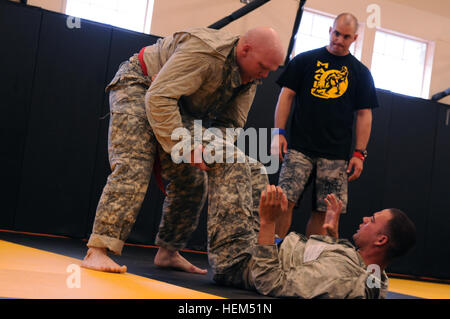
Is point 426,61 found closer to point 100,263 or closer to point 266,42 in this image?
point 266,42

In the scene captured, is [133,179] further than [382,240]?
Yes

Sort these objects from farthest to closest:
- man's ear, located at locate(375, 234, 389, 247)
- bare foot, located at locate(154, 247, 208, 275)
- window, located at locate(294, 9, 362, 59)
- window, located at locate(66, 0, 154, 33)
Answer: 1. window, located at locate(294, 9, 362, 59)
2. window, located at locate(66, 0, 154, 33)
3. bare foot, located at locate(154, 247, 208, 275)
4. man's ear, located at locate(375, 234, 389, 247)

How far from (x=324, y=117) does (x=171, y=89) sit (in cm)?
135

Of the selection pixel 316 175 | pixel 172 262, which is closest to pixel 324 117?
pixel 316 175

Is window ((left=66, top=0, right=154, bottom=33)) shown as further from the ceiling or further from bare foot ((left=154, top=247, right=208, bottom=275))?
the ceiling

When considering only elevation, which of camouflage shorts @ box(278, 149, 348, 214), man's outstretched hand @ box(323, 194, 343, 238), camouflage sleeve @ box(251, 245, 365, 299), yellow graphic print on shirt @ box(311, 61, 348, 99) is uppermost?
yellow graphic print on shirt @ box(311, 61, 348, 99)

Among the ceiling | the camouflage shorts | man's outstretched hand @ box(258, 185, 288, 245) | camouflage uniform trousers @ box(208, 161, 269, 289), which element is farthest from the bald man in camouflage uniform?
the ceiling

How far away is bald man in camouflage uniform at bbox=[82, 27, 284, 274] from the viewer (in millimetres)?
2197

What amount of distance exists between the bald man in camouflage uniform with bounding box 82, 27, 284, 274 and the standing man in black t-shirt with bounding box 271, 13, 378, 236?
2.32 feet

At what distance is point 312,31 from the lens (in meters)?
5.40

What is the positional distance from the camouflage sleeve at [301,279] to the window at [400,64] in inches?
159

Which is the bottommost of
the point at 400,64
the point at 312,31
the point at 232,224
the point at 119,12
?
the point at 232,224
